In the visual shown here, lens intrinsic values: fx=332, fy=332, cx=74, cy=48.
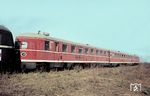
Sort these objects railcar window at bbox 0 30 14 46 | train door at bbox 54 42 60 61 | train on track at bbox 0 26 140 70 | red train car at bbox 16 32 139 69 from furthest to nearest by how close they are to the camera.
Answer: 1. train door at bbox 54 42 60 61
2. red train car at bbox 16 32 139 69
3. train on track at bbox 0 26 140 70
4. railcar window at bbox 0 30 14 46

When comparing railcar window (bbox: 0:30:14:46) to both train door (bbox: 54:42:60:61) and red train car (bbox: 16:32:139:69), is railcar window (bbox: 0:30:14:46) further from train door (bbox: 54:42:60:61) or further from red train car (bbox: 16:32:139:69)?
train door (bbox: 54:42:60:61)

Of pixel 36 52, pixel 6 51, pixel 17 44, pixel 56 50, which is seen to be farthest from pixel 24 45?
pixel 56 50

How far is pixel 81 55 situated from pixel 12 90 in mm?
18277

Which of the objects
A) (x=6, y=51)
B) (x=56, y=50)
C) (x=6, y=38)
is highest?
(x=6, y=38)

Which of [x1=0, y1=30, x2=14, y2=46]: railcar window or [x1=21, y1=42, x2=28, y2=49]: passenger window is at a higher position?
[x1=0, y1=30, x2=14, y2=46]: railcar window

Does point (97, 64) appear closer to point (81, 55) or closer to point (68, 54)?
point (81, 55)

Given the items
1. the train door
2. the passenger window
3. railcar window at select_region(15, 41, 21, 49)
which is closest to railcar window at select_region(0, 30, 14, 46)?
railcar window at select_region(15, 41, 21, 49)

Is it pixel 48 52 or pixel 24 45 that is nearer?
pixel 24 45

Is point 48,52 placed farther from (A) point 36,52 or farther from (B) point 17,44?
(B) point 17,44

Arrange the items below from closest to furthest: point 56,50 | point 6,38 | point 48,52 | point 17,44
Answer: point 6,38, point 17,44, point 48,52, point 56,50

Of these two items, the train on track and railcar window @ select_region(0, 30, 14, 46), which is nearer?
railcar window @ select_region(0, 30, 14, 46)

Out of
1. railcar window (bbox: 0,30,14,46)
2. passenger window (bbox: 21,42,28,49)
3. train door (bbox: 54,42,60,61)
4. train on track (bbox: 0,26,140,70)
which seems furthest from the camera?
train door (bbox: 54,42,60,61)

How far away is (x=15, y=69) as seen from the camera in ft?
68.9

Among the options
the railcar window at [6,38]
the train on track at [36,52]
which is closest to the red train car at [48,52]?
the train on track at [36,52]
